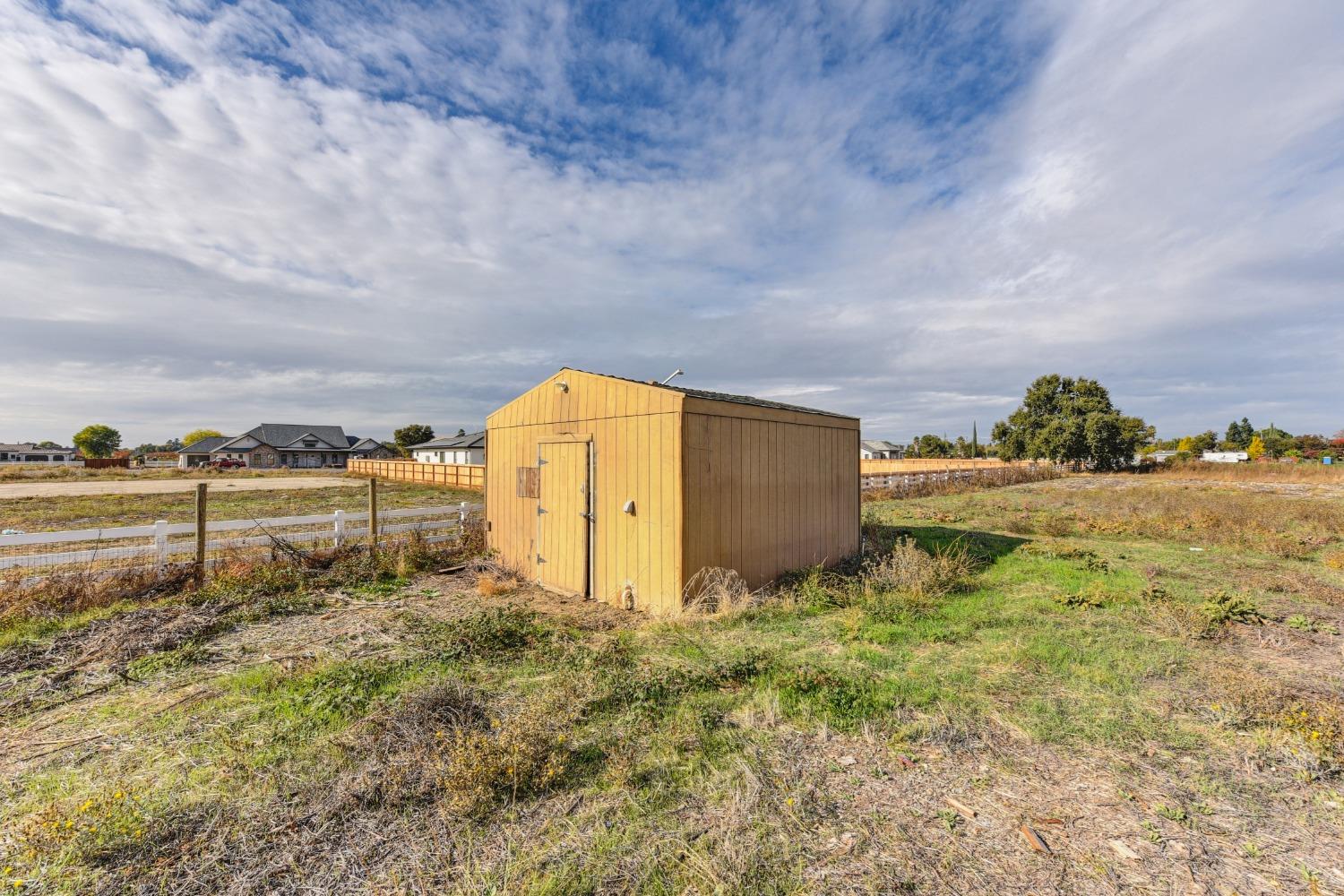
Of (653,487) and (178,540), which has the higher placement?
(653,487)

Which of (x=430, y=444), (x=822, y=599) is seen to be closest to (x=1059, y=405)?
(x=822, y=599)

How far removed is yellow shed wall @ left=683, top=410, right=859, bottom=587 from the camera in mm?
6324

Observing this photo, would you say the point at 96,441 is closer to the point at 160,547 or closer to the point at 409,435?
the point at 409,435

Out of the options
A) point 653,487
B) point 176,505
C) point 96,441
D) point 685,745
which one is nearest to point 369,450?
point 96,441

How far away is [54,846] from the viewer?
2.42m

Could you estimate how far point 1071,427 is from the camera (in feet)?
125

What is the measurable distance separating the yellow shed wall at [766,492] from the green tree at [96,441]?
10242 cm

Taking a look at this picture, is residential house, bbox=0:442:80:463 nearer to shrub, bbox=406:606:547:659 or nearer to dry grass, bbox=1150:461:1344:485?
shrub, bbox=406:606:547:659

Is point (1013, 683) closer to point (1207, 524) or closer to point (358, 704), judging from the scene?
point (358, 704)

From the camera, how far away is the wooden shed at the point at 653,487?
20.6 feet

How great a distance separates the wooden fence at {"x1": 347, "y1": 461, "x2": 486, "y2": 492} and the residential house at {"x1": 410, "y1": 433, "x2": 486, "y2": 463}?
8805 mm

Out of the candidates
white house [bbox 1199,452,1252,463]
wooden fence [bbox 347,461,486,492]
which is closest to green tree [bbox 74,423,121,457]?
wooden fence [bbox 347,461,486,492]

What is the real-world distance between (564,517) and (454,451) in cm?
4704

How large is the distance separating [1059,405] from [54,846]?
5094cm
